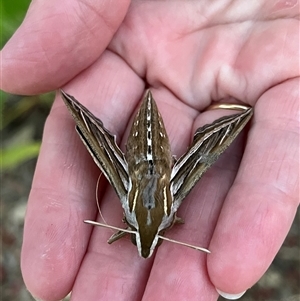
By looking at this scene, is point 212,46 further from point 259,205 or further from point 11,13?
point 11,13

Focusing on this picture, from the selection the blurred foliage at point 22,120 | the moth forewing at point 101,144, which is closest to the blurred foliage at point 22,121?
the blurred foliage at point 22,120

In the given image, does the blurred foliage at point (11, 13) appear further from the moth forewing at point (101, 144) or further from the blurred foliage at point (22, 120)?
the moth forewing at point (101, 144)

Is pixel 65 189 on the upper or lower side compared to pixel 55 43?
lower

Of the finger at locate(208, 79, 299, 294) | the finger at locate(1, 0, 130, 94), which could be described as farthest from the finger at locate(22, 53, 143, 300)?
the finger at locate(208, 79, 299, 294)

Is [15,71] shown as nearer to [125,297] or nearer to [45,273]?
[45,273]

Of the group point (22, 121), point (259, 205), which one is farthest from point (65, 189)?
point (22, 121)

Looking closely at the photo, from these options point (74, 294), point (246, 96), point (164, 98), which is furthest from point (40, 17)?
point (74, 294)
